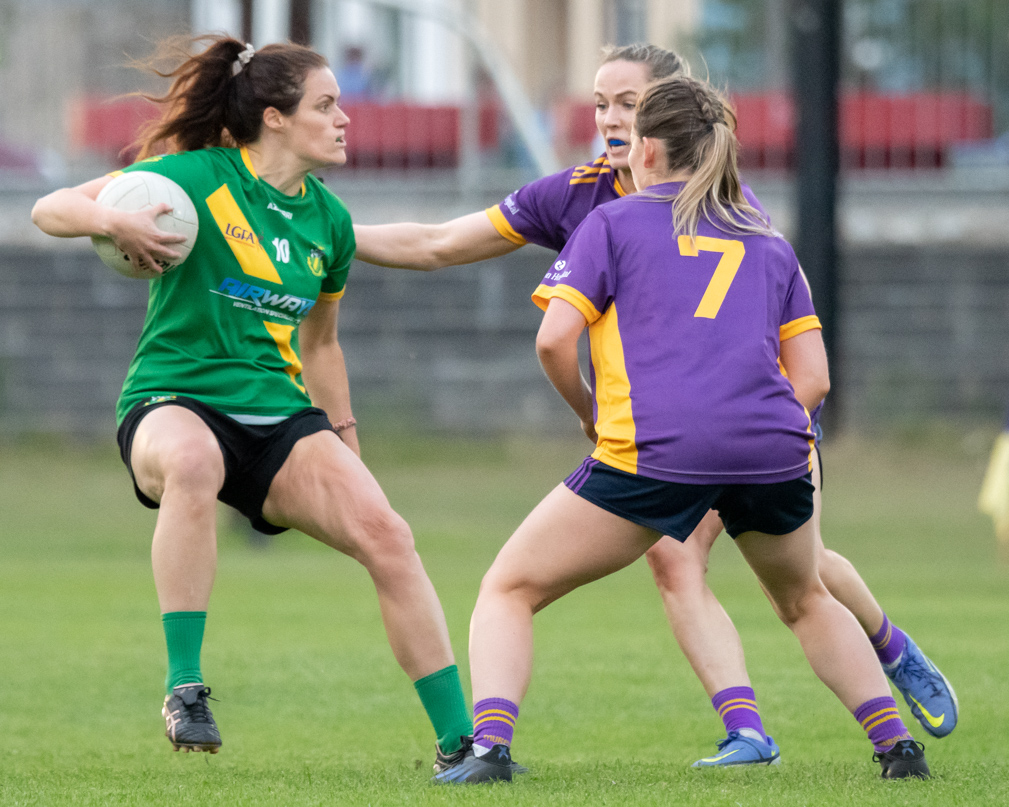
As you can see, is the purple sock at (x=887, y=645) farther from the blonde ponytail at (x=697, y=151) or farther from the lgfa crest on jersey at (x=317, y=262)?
the lgfa crest on jersey at (x=317, y=262)

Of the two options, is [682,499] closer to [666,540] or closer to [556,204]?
[666,540]

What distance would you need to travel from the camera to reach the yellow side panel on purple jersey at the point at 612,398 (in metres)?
4.30

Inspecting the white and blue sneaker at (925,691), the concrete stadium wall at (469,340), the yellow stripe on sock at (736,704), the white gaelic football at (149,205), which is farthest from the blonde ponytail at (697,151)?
the concrete stadium wall at (469,340)

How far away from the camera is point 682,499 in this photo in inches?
169

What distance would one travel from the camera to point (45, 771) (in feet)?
17.0

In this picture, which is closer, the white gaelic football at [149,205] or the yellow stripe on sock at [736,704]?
the white gaelic football at [149,205]

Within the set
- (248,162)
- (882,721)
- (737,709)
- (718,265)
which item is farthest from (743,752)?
(248,162)

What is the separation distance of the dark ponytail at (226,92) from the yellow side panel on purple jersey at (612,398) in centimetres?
146

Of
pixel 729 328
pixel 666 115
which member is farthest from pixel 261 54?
pixel 729 328

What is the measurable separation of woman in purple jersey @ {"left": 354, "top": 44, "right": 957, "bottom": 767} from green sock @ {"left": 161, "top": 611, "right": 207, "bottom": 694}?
1.49 m

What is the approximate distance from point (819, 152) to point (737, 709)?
12715mm

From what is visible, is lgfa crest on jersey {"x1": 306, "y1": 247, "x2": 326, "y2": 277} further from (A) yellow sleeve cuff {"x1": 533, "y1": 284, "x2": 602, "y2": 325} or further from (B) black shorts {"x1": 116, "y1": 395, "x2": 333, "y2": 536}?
(A) yellow sleeve cuff {"x1": 533, "y1": 284, "x2": 602, "y2": 325}

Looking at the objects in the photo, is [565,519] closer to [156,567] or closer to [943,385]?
[156,567]

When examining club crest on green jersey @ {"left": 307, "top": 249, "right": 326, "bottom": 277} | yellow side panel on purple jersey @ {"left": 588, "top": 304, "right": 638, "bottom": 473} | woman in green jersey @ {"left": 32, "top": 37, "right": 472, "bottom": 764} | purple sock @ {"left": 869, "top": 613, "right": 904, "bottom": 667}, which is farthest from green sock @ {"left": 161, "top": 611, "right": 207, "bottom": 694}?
purple sock @ {"left": 869, "top": 613, "right": 904, "bottom": 667}
